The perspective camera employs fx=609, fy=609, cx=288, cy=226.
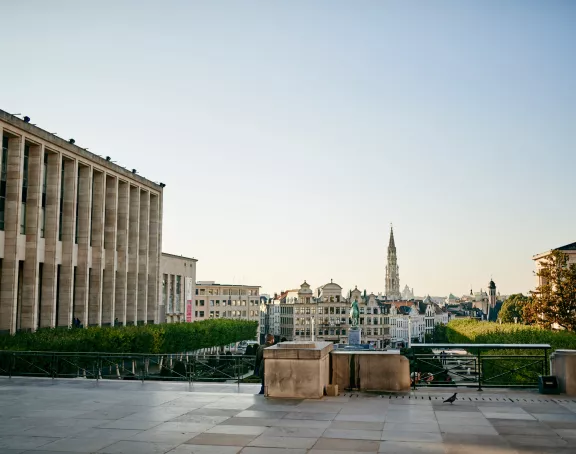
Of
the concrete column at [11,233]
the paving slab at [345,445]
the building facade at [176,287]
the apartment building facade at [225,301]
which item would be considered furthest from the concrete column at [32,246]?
the apartment building facade at [225,301]

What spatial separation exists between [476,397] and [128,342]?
42.6m

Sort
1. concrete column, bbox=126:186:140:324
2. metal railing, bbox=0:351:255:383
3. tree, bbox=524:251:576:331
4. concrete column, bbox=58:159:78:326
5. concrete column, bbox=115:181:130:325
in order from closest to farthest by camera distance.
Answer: metal railing, bbox=0:351:255:383 → concrete column, bbox=58:159:78:326 → tree, bbox=524:251:576:331 → concrete column, bbox=115:181:130:325 → concrete column, bbox=126:186:140:324

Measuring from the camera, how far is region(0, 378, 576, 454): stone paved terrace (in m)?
10.8

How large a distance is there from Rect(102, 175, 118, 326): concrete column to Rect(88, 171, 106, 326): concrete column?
8.85ft

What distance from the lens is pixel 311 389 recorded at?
16.1m

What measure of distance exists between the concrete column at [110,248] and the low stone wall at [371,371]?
5404 centimetres

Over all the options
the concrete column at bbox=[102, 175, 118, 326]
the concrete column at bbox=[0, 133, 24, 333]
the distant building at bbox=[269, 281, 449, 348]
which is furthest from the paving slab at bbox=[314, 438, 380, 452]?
the distant building at bbox=[269, 281, 449, 348]

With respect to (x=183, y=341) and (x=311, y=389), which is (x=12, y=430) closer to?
(x=311, y=389)

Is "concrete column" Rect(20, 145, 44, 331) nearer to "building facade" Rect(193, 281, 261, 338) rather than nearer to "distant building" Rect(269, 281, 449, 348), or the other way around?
"building facade" Rect(193, 281, 261, 338)

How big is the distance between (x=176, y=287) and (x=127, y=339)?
4214 centimetres

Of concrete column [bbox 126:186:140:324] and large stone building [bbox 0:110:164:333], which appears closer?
large stone building [bbox 0:110:164:333]

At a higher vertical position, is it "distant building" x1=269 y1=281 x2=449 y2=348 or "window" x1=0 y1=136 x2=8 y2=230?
"window" x1=0 y1=136 x2=8 y2=230

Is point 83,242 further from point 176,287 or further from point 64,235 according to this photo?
point 176,287

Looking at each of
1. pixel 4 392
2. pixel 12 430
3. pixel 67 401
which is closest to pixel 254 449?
pixel 12 430
